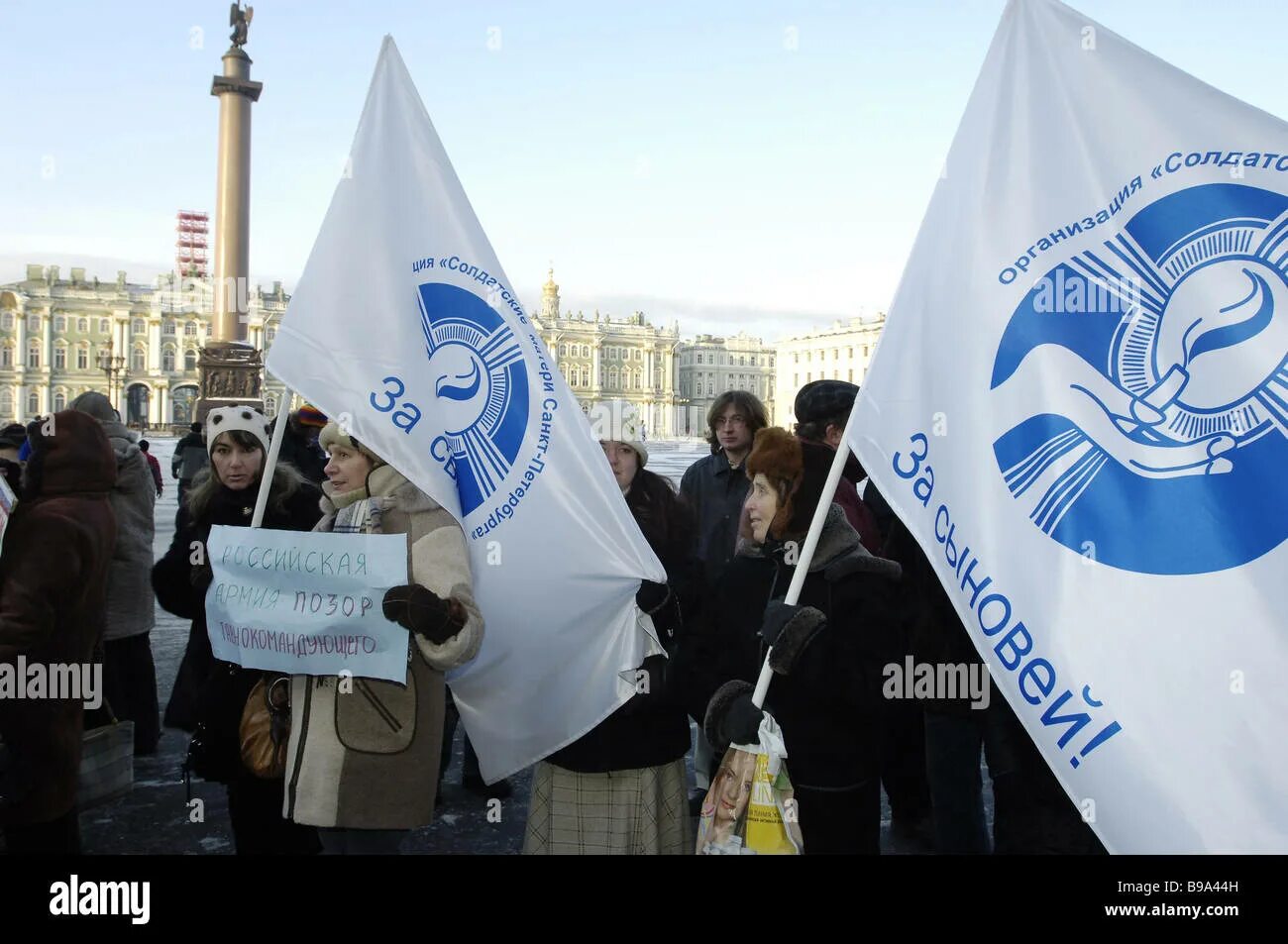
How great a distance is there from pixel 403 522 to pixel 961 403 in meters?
1.32

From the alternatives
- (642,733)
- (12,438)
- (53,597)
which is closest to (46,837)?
(53,597)

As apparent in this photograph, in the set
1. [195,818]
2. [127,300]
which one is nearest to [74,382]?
[127,300]

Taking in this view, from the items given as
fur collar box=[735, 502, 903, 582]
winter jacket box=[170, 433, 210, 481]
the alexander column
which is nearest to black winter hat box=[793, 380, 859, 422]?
fur collar box=[735, 502, 903, 582]

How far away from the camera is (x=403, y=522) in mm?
2463

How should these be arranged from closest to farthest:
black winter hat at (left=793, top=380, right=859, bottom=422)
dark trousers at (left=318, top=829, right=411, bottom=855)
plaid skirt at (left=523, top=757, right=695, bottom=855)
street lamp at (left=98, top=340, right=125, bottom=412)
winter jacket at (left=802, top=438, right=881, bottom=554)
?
dark trousers at (left=318, top=829, right=411, bottom=855)
plaid skirt at (left=523, top=757, right=695, bottom=855)
winter jacket at (left=802, top=438, right=881, bottom=554)
black winter hat at (left=793, top=380, right=859, bottom=422)
street lamp at (left=98, top=340, right=125, bottom=412)

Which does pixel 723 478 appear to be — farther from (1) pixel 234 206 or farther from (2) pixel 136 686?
(1) pixel 234 206

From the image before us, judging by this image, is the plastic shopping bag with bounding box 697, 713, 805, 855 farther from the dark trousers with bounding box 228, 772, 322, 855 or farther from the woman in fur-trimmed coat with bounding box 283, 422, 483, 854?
the dark trousers with bounding box 228, 772, 322, 855

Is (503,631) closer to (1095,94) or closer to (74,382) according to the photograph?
(1095,94)

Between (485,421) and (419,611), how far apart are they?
2.14ft

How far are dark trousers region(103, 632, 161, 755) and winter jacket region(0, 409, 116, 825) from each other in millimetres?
1756

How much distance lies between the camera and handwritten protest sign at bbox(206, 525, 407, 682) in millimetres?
2279

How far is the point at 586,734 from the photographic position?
2.60 meters

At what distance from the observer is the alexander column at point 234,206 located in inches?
688

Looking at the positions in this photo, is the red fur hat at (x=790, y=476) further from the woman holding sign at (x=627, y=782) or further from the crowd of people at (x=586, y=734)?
the woman holding sign at (x=627, y=782)
